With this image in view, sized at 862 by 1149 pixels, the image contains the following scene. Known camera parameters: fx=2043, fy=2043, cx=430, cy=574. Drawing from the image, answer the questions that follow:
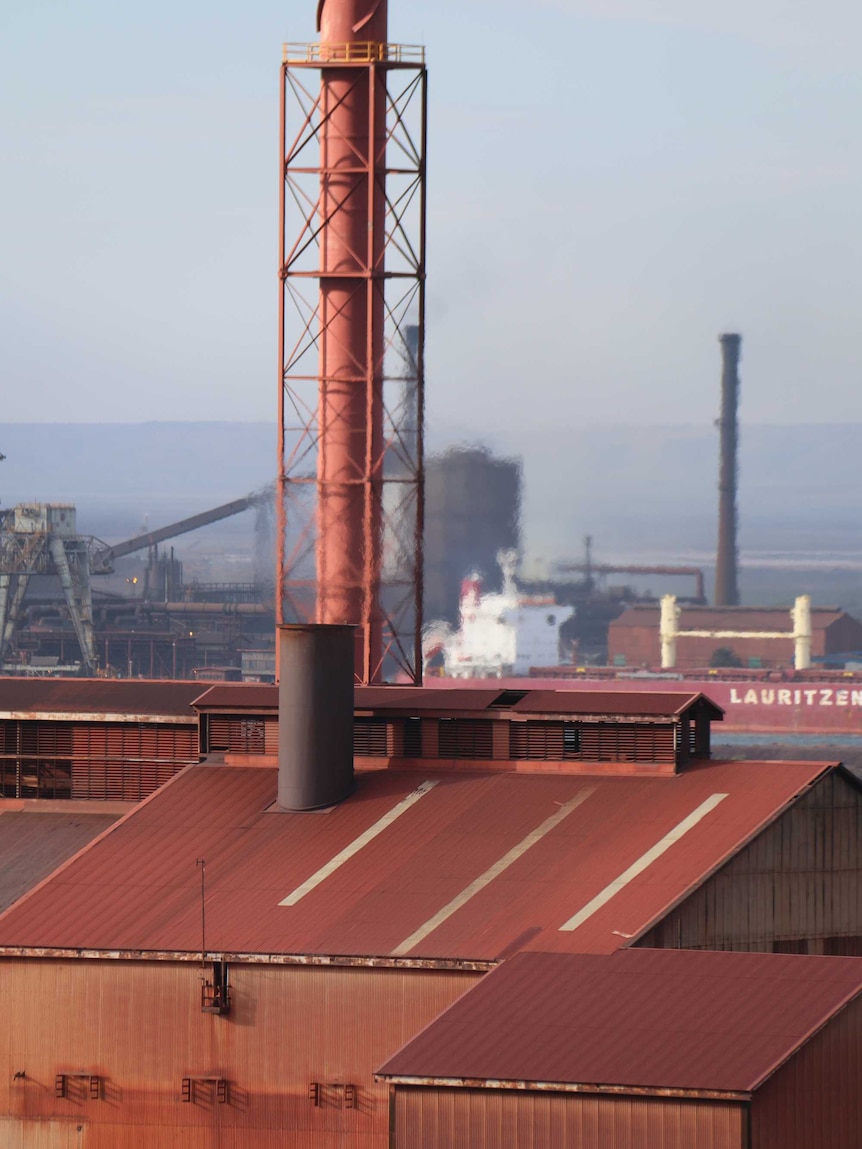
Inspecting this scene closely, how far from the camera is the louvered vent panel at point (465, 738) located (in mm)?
45719

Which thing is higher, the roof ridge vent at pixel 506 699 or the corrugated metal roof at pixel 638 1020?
the roof ridge vent at pixel 506 699

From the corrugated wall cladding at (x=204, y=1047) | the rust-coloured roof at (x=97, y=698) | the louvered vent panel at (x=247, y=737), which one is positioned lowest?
the corrugated wall cladding at (x=204, y=1047)

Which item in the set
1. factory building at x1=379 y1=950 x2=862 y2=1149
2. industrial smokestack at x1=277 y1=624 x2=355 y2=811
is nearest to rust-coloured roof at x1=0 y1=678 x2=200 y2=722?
industrial smokestack at x1=277 y1=624 x2=355 y2=811

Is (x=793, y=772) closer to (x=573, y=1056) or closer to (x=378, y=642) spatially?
(x=573, y=1056)

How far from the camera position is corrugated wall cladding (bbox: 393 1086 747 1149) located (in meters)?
29.7

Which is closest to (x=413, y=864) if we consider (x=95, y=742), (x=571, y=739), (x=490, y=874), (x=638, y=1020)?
(x=490, y=874)

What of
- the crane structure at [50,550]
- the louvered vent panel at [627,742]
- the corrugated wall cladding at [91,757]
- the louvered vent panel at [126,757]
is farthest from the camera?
the crane structure at [50,550]

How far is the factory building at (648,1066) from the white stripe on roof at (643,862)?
14.0ft

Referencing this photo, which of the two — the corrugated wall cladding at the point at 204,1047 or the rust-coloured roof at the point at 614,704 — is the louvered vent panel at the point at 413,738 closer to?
the rust-coloured roof at the point at 614,704

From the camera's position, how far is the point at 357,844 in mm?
42312

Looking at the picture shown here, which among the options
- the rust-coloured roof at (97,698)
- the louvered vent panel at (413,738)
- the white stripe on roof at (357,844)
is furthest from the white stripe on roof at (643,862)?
the rust-coloured roof at (97,698)

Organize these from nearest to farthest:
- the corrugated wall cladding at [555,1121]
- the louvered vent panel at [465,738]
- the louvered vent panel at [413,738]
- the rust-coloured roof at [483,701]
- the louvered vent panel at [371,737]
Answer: the corrugated wall cladding at [555,1121]
the rust-coloured roof at [483,701]
the louvered vent panel at [465,738]
the louvered vent panel at [413,738]
the louvered vent panel at [371,737]

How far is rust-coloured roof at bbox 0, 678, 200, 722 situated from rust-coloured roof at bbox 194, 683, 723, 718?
6.39ft

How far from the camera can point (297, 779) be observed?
146ft
